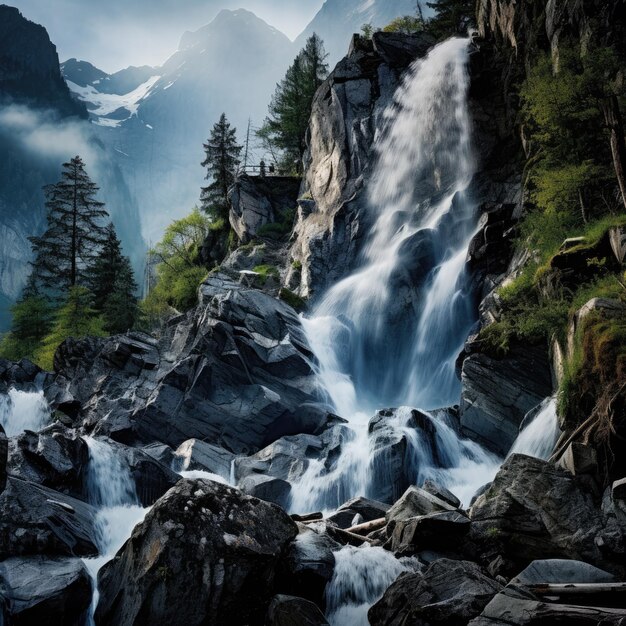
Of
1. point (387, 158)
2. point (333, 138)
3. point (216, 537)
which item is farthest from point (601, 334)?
point (333, 138)

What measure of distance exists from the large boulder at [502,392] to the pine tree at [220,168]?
3416 cm

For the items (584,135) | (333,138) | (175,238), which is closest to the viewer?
(584,135)

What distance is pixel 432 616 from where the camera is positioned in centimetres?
618

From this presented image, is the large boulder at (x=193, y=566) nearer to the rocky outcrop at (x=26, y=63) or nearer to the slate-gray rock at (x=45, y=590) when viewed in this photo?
the slate-gray rock at (x=45, y=590)

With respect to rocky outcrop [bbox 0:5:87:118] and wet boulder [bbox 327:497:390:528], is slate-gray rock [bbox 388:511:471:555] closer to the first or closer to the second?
wet boulder [bbox 327:497:390:528]

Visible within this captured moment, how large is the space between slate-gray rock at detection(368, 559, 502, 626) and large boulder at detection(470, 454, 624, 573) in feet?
4.66

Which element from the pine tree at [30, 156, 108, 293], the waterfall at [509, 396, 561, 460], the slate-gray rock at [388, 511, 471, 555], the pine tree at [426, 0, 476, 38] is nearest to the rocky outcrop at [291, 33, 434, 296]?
the pine tree at [426, 0, 476, 38]

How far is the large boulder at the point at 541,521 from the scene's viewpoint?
752 cm

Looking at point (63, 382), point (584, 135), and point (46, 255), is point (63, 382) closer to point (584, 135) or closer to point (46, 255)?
point (46, 255)

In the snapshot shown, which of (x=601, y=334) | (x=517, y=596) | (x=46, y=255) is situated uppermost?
(x=46, y=255)

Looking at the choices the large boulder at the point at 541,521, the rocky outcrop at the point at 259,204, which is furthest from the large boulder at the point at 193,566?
the rocky outcrop at the point at 259,204

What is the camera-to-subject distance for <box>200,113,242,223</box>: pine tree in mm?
45312

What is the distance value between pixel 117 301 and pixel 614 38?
34.4m

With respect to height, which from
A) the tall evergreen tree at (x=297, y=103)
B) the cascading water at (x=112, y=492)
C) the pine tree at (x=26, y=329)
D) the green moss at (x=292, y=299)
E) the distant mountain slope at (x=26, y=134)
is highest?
the distant mountain slope at (x=26, y=134)
